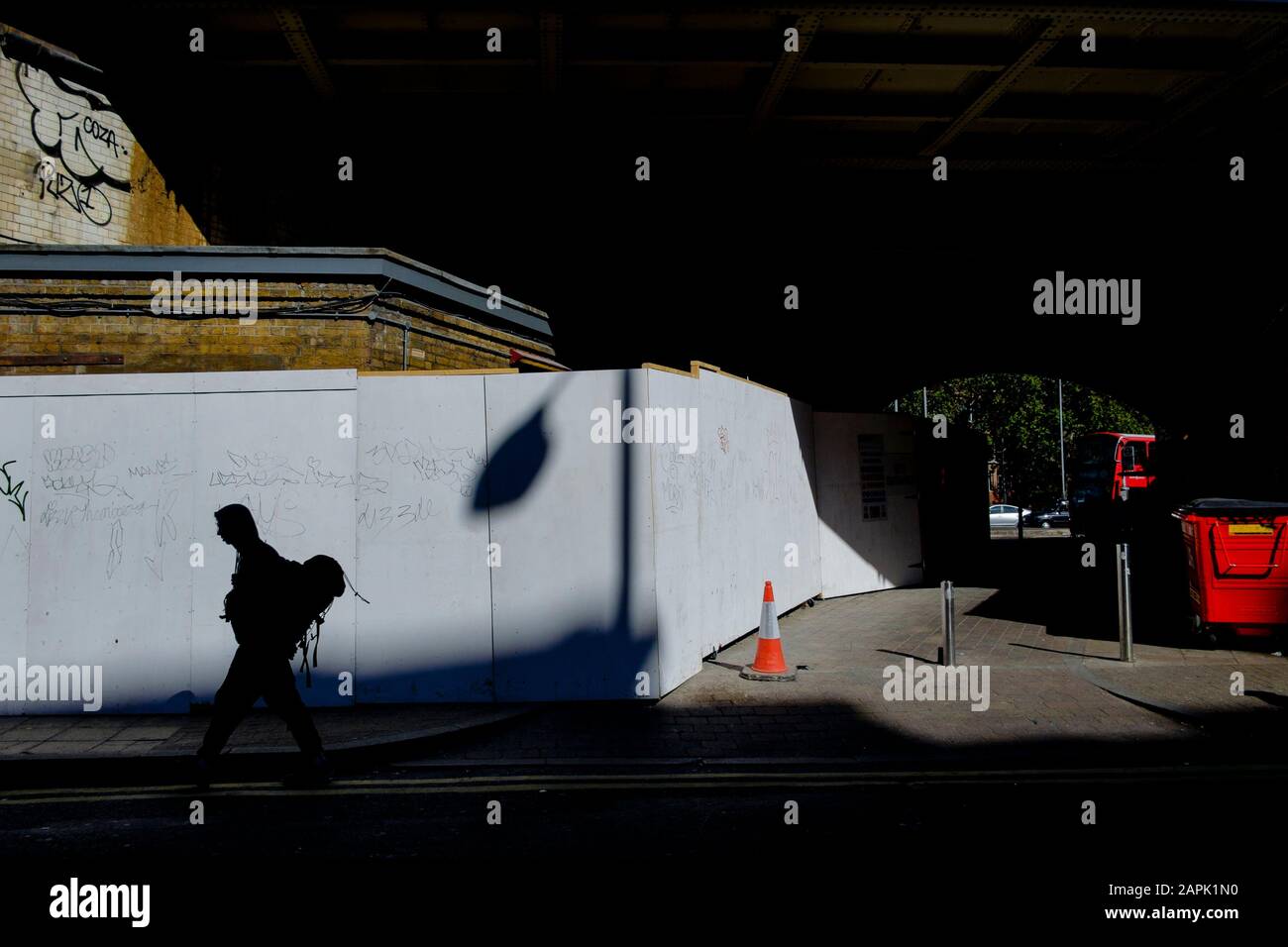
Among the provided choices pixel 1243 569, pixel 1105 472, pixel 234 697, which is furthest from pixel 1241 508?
pixel 1105 472

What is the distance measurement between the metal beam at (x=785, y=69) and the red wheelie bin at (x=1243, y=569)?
707 cm

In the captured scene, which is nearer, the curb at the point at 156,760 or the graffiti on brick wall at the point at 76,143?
the curb at the point at 156,760

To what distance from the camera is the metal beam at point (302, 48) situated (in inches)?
427

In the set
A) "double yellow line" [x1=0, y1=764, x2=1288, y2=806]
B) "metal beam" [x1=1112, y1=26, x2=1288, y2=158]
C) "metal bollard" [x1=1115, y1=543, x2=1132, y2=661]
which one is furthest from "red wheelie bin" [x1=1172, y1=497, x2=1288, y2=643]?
"metal beam" [x1=1112, y1=26, x2=1288, y2=158]

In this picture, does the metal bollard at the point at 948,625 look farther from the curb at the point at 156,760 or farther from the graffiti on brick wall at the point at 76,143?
the graffiti on brick wall at the point at 76,143

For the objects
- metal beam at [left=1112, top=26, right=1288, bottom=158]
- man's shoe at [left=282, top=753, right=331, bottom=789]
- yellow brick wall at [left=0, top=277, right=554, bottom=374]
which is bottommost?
man's shoe at [left=282, top=753, right=331, bottom=789]

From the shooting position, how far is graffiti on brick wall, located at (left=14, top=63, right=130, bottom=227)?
10.3m

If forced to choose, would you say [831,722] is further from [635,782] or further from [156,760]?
[156,760]

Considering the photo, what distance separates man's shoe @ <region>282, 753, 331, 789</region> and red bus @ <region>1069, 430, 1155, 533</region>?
23.7 metres

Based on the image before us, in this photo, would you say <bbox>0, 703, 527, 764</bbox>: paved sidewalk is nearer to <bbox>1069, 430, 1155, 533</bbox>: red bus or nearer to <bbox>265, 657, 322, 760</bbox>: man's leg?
<bbox>265, 657, 322, 760</bbox>: man's leg

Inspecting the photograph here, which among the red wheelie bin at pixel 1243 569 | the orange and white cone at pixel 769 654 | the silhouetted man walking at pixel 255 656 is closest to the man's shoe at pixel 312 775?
the silhouetted man walking at pixel 255 656

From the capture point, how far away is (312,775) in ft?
18.9
